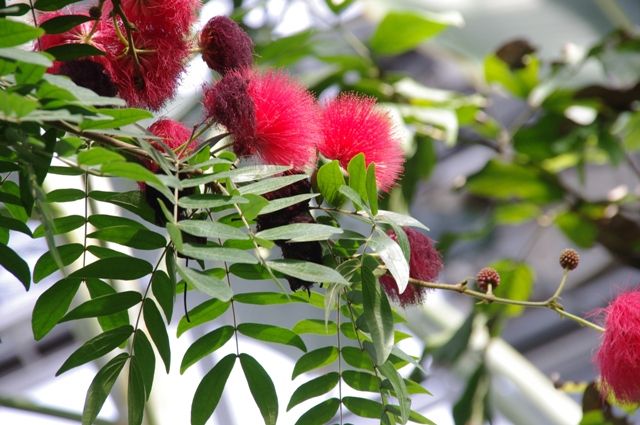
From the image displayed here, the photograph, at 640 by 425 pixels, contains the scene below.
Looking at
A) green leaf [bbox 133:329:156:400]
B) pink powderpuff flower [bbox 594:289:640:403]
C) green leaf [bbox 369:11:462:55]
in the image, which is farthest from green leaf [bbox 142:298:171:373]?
green leaf [bbox 369:11:462:55]

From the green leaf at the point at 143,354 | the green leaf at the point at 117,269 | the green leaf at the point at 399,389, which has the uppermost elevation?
the green leaf at the point at 117,269

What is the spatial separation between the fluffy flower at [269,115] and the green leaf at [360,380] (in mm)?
132

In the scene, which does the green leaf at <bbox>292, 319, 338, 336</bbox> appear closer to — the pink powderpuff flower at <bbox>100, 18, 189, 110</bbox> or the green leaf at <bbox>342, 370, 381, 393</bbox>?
the green leaf at <bbox>342, 370, 381, 393</bbox>

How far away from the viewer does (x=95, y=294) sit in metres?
0.63

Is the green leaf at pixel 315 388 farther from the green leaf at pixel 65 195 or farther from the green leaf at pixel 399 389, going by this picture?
the green leaf at pixel 65 195

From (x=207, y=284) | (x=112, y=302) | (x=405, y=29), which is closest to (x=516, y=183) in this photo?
(x=405, y=29)

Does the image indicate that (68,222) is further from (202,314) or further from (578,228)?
(578,228)

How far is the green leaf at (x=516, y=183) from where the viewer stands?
5.79ft

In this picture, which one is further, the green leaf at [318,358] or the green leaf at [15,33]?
the green leaf at [318,358]

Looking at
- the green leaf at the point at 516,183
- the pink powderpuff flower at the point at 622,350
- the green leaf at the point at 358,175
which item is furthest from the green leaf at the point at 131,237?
the green leaf at the point at 516,183

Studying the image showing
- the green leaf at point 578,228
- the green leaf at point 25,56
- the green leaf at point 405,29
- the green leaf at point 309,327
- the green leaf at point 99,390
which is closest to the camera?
the green leaf at point 25,56

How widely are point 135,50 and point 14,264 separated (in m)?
0.14

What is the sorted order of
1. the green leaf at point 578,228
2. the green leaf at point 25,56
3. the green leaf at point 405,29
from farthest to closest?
the green leaf at point 578,228 → the green leaf at point 405,29 → the green leaf at point 25,56

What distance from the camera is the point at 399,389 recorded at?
21.6 inches
